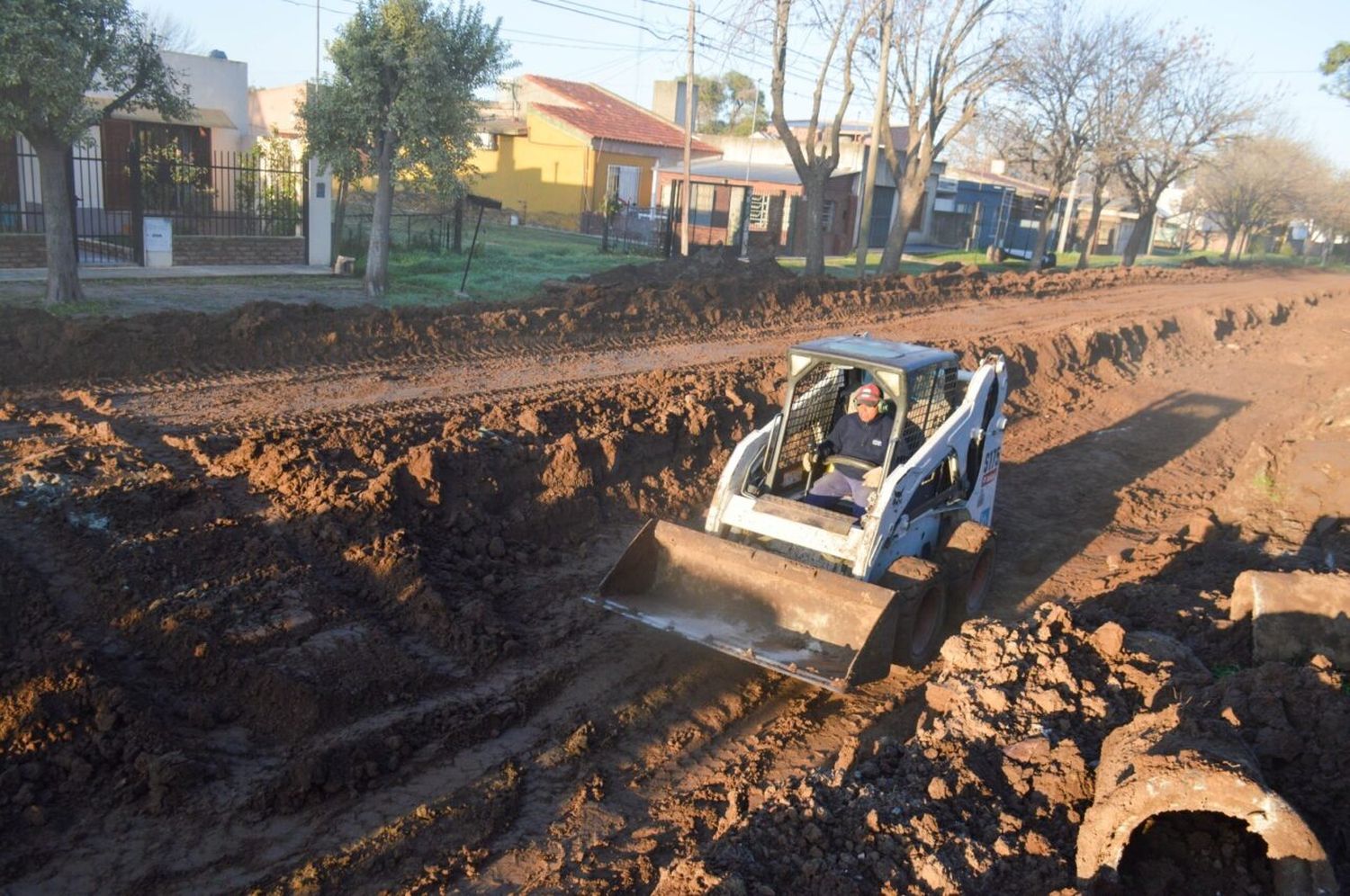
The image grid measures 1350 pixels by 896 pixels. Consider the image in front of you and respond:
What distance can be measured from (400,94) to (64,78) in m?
5.96

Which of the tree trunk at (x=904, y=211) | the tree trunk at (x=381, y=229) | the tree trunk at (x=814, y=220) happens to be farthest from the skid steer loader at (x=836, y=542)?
the tree trunk at (x=904, y=211)

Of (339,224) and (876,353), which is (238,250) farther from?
(876,353)

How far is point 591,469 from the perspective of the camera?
432 inches

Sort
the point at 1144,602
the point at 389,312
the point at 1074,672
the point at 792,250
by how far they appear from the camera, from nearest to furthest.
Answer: the point at 1074,672, the point at 1144,602, the point at 389,312, the point at 792,250

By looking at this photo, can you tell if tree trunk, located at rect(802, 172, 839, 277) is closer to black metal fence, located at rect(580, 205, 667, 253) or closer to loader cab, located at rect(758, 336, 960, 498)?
black metal fence, located at rect(580, 205, 667, 253)

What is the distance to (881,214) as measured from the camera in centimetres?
4741

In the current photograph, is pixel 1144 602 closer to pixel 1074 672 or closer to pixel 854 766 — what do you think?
pixel 1074 672

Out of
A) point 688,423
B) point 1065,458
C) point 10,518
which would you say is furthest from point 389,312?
point 1065,458

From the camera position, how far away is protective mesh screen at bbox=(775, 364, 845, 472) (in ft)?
29.2

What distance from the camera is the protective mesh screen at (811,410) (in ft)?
29.2

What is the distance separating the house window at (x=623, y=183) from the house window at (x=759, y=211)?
5179mm

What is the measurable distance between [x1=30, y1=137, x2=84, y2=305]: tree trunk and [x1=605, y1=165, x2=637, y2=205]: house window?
93.2 ft

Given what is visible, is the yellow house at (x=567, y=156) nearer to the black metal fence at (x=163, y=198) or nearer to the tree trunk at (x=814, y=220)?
the tree trunk at (x=814, y=220)

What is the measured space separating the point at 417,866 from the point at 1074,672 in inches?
162
